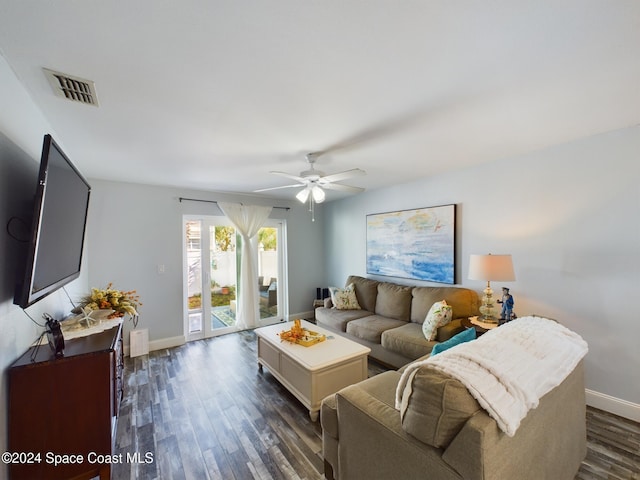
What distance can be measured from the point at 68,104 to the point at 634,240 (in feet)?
14.1

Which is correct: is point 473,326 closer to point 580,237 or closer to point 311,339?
point 580,237

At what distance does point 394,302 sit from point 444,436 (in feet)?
8.94

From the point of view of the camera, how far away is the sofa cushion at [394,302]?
362 centimetres

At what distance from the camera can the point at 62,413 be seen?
1.49 m

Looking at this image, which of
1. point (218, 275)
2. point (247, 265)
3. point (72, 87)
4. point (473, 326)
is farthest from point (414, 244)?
point (72, 87)

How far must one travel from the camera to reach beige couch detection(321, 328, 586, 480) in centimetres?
97

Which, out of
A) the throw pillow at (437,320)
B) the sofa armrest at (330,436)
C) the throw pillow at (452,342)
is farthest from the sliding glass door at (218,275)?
the throw pillow at (452,342)

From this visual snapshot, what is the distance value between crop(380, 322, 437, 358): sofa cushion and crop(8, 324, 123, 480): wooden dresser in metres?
2.53

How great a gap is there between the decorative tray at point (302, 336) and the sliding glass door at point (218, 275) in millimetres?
2026

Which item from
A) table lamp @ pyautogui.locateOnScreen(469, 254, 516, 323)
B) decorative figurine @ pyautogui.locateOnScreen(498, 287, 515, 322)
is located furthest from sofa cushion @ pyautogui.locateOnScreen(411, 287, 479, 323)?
decorative figurine @ pyautogui.locateOnScreen(498, 287, 515, 322)

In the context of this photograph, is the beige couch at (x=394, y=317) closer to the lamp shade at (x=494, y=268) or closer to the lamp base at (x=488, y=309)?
the lamp base at (x=488, y=309)

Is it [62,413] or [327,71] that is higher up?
[327,71]

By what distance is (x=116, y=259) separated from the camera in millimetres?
3629

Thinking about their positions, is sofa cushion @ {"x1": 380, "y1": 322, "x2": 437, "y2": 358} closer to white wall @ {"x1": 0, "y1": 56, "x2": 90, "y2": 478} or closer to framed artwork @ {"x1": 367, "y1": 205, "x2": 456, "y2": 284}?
framed artwork @ {"x1": 367, "y1": 205, "x2": 456, "y2": 284}
